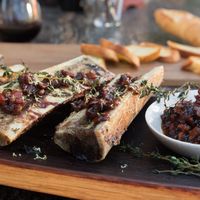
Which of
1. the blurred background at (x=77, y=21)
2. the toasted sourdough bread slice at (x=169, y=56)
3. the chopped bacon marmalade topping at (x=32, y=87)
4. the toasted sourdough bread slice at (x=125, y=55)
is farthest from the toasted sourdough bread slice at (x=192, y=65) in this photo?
the blurred background at (x=77, y=21)

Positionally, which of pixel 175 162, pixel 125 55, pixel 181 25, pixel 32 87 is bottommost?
pixel 181 25

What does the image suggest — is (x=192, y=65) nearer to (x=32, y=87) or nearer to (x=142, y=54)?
(x=142, y=54)

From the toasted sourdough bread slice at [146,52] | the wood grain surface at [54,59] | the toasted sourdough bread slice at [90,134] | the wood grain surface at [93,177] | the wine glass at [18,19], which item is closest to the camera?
the wood grain surface at [93,177]

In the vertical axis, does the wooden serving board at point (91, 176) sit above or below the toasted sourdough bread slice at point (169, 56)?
above

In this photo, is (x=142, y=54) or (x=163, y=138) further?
(x=142, y=54)

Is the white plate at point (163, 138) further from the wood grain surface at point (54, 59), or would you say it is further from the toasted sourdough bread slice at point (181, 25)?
the toasted sourdough bread slice at point (181, 25)

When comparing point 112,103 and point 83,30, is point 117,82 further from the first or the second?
point 83,30

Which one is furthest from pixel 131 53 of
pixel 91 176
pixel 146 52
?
pixel 91 176
